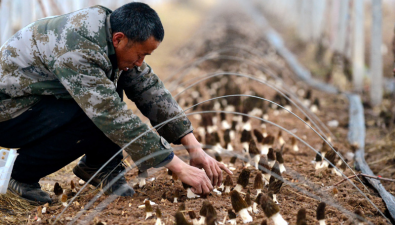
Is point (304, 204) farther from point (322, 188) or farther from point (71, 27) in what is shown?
point (71, 27)

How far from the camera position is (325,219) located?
2.46m

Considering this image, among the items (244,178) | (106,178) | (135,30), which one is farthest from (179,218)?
(135,30)

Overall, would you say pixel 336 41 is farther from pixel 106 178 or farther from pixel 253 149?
pixel 106 178

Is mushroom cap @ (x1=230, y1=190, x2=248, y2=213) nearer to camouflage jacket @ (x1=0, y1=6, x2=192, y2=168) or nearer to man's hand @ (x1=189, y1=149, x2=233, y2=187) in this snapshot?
man's hand @ (x1=189, y1=149, x2=233, y2=187)

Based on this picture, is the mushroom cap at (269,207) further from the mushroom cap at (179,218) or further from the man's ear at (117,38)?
the man's ear at (117,38)

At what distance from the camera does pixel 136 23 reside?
7.61 ft

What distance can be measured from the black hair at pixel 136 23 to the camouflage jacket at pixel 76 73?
0.08 metres

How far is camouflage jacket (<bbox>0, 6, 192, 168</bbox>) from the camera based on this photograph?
2271 mm

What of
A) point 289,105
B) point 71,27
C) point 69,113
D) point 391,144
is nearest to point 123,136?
point 69,113

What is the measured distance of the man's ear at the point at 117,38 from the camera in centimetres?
237

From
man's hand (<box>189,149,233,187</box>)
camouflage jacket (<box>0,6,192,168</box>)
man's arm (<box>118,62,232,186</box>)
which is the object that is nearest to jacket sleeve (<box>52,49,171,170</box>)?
camouflage jacket (<box>0,6,192,168</box>)

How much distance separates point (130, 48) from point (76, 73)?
1.21 feet

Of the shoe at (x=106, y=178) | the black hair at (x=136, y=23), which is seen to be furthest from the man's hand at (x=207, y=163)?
the black hair at (x=136, y=23)

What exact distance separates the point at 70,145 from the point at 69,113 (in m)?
0.23
